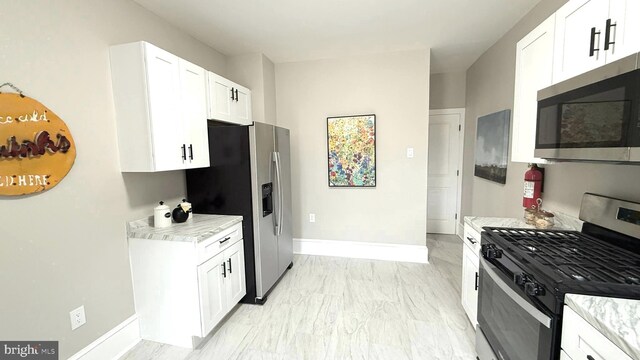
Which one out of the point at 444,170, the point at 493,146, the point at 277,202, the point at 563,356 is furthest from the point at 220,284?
the point at 444,170

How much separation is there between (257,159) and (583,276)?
2.22m

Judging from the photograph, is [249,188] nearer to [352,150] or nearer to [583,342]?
[352,150]

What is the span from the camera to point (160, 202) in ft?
7.23

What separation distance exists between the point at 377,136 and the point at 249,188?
185 cm

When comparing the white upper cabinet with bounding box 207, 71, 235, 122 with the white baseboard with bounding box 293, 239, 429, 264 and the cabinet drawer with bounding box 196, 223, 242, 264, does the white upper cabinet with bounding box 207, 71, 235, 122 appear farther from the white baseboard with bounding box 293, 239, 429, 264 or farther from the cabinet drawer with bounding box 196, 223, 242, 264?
the white baseboard with bounding box 293, 239, 429, 264

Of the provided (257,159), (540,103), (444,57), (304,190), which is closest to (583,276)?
(540,103)

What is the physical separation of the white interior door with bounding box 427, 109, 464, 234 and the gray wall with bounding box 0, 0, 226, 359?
159 inches

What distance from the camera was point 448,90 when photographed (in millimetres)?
4141

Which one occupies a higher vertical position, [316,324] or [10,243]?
[10,243]

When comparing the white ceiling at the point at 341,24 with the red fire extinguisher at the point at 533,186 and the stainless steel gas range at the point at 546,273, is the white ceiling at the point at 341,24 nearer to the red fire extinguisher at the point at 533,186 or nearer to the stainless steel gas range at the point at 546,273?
the red fire extinguisher at the point at 533,186

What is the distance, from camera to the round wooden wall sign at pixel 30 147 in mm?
1353

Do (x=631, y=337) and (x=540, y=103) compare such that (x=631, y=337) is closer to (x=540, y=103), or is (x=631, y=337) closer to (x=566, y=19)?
(x=540, y=103)

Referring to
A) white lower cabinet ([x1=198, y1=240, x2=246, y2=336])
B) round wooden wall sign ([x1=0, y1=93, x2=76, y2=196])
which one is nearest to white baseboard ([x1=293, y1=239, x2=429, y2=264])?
white lower cabinet ([x1=198, y1=240, x2=246, y2=336])

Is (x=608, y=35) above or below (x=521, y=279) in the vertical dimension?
above
